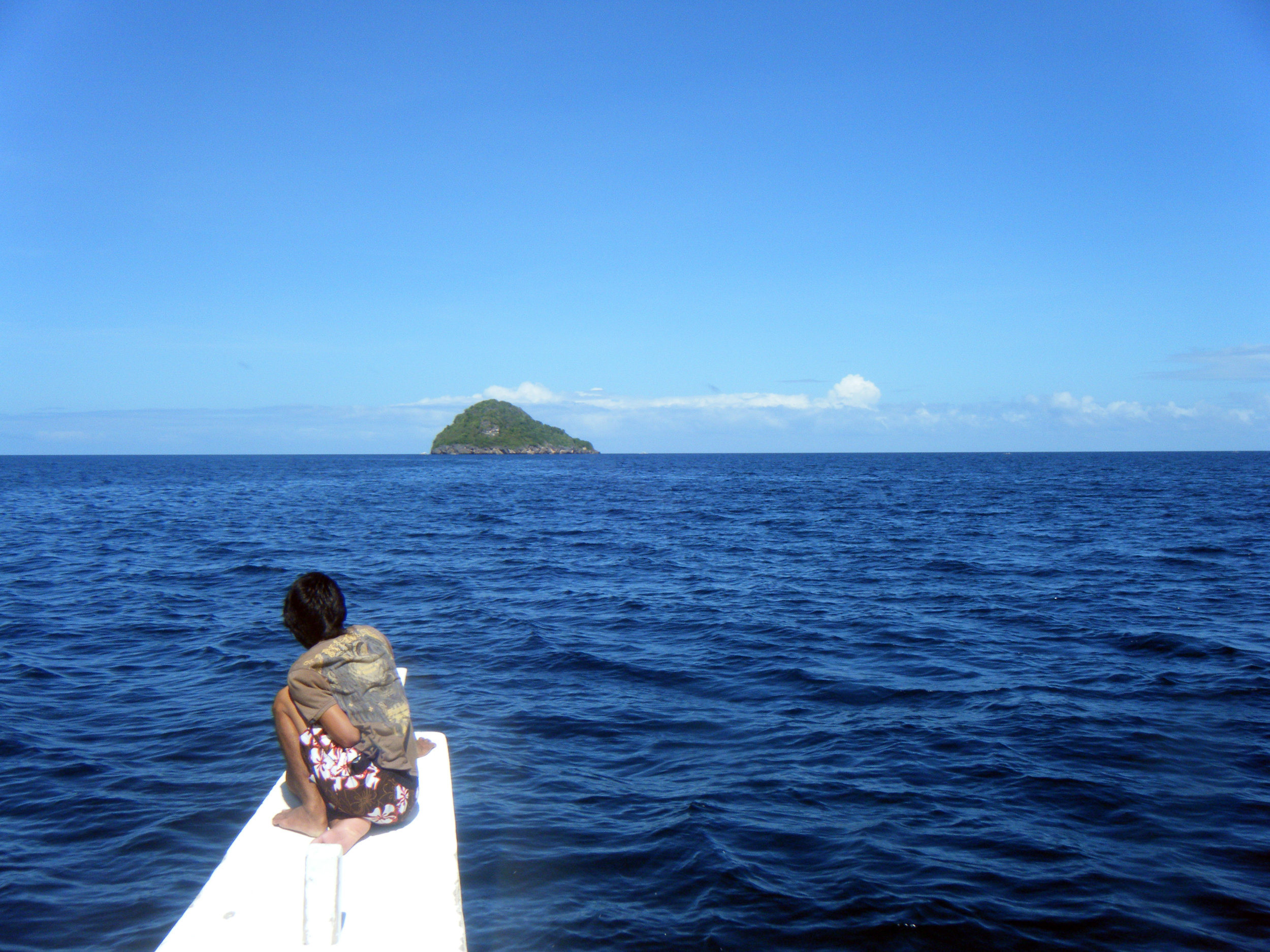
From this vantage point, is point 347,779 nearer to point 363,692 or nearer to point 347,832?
point 347,832

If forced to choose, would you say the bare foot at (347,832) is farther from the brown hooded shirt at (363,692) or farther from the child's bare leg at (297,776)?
the brown hooded shirt at (363,692)

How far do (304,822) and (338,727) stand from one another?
594 mm

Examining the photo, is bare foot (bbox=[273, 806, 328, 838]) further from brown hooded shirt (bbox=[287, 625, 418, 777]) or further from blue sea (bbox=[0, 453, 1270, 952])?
blue sea (bbox=[0, 453, 1270, 952])

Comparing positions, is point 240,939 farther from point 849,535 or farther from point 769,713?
point 849,535

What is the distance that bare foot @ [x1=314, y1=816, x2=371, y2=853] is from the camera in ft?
14.9

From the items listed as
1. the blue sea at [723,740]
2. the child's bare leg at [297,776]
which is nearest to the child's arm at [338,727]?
the child's bare leg at [297,776]

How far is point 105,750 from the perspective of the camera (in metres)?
8.83

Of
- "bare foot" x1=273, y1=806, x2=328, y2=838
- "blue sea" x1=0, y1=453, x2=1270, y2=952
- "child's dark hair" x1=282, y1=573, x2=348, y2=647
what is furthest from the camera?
"blue sea" x1=0, y1=453, x2=1270, y2=952

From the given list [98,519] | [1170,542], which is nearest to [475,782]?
[1170,542]

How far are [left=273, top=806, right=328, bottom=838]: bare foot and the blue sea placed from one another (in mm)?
1643

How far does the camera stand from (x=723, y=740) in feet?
30.3

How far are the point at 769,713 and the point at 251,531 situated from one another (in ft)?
89.5

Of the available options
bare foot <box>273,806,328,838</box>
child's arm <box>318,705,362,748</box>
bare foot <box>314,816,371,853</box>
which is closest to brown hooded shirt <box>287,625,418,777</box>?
child's arm <box>318,705,362,748</box>

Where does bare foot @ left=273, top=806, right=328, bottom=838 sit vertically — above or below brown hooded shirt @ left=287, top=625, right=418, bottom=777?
below
